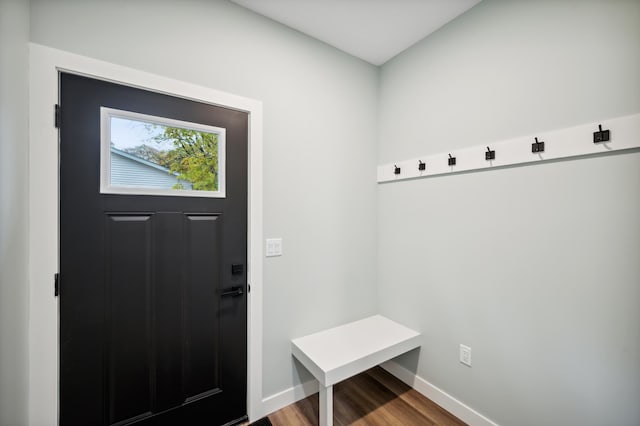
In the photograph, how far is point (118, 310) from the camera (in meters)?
1.32

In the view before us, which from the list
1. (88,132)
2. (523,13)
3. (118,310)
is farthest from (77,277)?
(523,13)

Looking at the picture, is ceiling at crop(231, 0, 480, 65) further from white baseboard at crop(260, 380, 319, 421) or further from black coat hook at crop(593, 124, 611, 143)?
white baseboard at crop(260, 380, 319, 421)

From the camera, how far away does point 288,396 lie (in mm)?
1845

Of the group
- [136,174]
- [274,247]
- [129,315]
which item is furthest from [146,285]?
[274,247]

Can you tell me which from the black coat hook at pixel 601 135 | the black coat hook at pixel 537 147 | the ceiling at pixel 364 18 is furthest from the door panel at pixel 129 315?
the black coat hook at pixel 601 135

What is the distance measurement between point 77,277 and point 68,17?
48.1 inches

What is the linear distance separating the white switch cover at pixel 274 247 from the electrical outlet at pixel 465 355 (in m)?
1.39

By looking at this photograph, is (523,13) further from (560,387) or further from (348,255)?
(560,387)

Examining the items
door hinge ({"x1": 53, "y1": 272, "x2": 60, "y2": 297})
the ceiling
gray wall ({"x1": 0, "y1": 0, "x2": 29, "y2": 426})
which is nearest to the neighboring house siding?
gray wall ({"x1": 0, "y1": 0, "x2": 29, "y2": 426})

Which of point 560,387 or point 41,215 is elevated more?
point 41,215

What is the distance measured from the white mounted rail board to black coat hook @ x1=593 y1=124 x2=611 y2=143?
0.01 m

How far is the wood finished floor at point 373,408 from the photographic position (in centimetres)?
171

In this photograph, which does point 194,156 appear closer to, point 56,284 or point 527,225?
point 56,284

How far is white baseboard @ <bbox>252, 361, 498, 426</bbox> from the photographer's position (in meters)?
1.67
